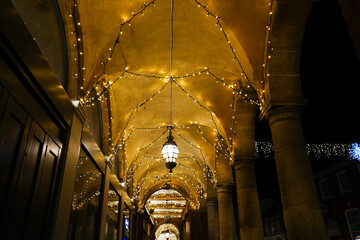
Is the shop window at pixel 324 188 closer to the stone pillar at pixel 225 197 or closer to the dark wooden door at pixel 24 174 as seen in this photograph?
the stone pillar at pixel 225 197

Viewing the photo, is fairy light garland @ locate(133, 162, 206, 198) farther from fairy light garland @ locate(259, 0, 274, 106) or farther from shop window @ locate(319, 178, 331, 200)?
fairy light garland @ locate(259, 0, 274, 106)

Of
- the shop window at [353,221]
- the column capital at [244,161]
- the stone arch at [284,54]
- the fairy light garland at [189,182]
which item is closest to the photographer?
the stone arch at [284,54]

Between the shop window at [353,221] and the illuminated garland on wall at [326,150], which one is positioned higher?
the illuminated garland on wall at [326,150]

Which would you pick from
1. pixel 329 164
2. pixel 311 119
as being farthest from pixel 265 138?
pixel 329 164

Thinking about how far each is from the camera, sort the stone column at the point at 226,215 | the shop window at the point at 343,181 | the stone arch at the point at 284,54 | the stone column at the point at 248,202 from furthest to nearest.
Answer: the shop window at the point at 343,181, the stone column at the point at 226,215, the stone column at the point at 248,202, the stone arch at the point at 284,54

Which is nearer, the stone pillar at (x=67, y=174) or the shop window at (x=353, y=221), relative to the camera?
the stone pillar at (x=67, y=174)

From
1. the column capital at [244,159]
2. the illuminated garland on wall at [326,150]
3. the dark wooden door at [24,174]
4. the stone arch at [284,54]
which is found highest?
the illuminated garland on wall at [326,150]

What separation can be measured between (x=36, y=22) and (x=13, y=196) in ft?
8.00

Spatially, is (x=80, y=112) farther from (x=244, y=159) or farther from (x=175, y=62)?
(x=244, y=159)

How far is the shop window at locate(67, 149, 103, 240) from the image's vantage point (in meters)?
5.78

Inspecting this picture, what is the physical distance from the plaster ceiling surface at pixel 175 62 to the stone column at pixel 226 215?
1404mm

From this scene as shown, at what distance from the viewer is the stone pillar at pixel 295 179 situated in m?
4.32

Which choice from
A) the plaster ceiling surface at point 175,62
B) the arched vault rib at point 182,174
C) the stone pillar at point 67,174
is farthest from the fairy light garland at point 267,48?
the arched vault rib at point 182,174

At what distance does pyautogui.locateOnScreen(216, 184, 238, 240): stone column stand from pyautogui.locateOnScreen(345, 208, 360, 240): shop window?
719 cm
